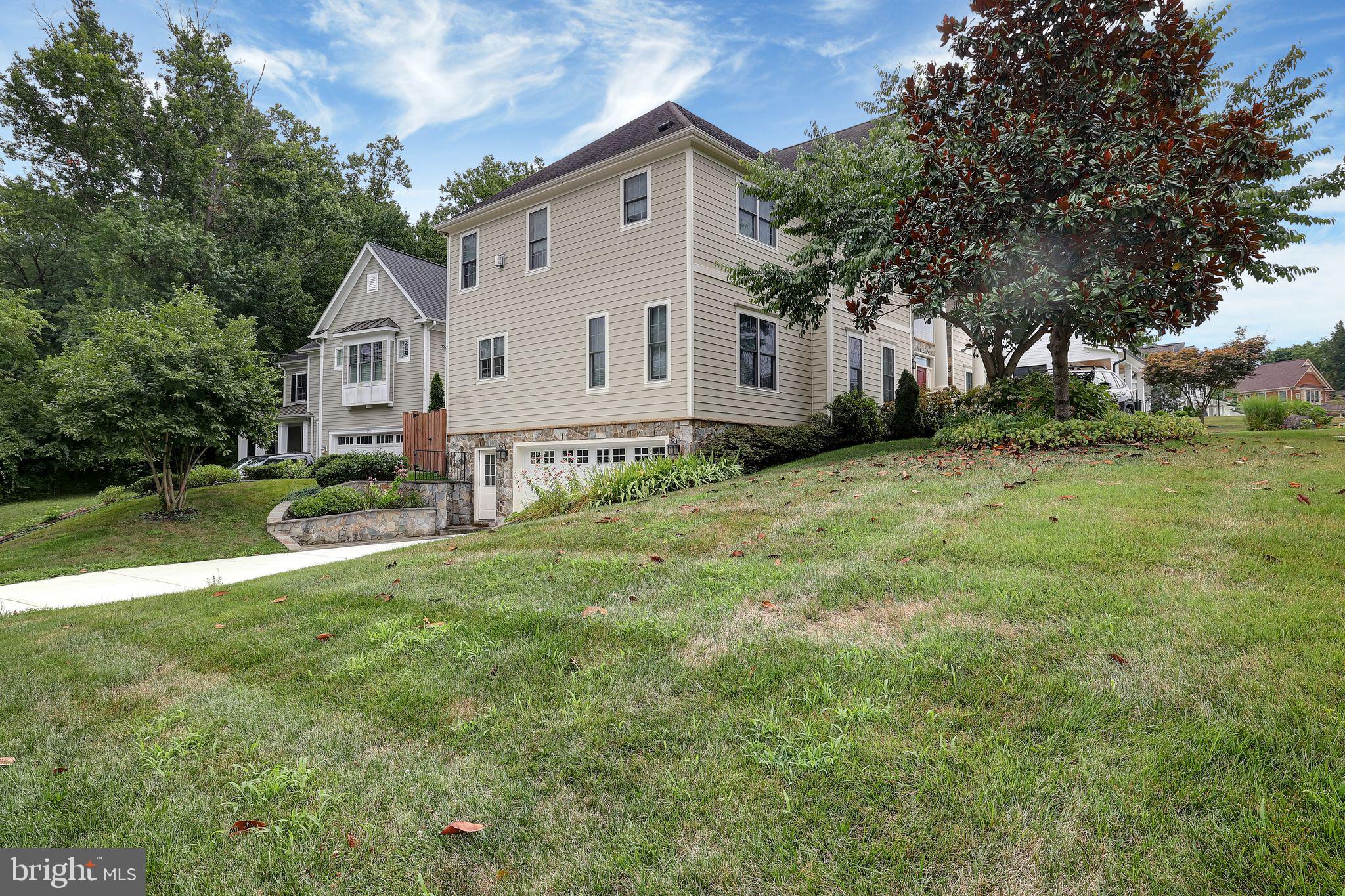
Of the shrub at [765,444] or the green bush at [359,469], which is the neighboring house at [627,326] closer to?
the shrub at [765,444]

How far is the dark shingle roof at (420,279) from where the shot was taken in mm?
23969

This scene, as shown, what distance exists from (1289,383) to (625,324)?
2460 inches

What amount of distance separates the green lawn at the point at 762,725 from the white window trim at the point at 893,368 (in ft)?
41.1

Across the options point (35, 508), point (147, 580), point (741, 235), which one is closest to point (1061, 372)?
point (741, 235)

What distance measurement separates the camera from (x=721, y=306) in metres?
13.5

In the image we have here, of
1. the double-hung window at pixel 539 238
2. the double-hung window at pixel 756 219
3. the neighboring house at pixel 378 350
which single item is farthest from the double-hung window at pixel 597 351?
the neighboring house at pixel 378 350

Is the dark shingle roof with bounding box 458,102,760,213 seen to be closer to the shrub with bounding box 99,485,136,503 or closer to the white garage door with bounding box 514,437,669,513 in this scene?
the white garage door with bounding box 514,437,669,513

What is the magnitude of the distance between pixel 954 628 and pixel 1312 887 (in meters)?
1.56

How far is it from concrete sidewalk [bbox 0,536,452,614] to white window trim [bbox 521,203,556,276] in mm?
7550

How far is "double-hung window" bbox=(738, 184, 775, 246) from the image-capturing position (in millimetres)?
14156

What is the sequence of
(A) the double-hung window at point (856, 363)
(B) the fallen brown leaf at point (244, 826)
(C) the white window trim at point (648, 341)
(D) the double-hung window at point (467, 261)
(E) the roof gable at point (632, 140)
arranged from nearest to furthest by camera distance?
(B) the fallen brown leaf at point (244, 826) < (C) the white window trim at point (648, 341) < (E) the roof gable at point (632, 140) < (A) the double-hung window at point (856, 363) < (D) the double-hung window at point (467, 261)

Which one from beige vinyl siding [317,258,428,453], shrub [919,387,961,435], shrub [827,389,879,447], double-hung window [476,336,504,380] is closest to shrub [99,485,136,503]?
beige vinyl siding [317,258,428,453]

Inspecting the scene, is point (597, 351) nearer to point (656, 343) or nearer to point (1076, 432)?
point (656, 343)

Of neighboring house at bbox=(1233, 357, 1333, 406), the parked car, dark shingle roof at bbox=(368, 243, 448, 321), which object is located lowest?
the parked car
